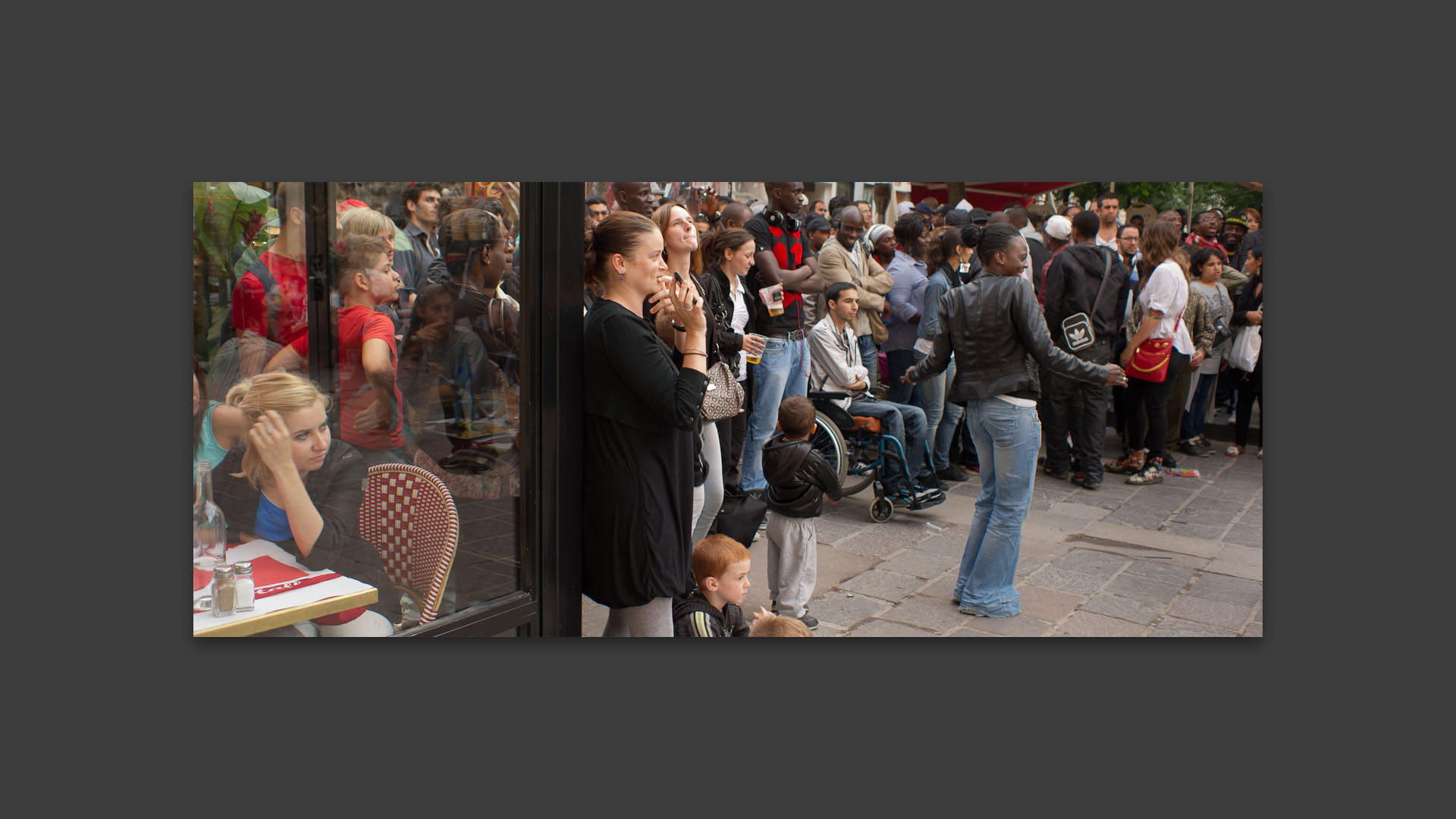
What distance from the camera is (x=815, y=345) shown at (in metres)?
4.41

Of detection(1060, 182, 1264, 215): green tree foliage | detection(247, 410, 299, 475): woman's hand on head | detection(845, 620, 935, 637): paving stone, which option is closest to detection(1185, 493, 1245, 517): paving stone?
detection(1060, 182, 1264, 215): green tree foliage

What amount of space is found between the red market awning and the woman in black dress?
37.5 inches

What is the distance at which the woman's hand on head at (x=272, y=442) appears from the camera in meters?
3.00

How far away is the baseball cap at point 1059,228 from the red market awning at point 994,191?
1.96ft

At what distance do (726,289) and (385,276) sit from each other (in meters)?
1.54

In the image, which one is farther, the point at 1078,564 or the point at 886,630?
the point at 1078,564

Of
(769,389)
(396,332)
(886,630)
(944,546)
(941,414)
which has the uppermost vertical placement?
(396,332)

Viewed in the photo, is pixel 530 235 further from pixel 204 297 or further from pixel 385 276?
pixel 204 297

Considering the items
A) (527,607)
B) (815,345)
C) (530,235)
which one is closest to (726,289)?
(815,345)

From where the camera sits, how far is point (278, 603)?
9.89 feet

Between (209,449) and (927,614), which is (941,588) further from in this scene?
(209,449)

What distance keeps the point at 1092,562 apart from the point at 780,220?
1810mm

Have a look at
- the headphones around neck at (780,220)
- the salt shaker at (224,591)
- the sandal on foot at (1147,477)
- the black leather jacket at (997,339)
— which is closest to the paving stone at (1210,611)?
the sandal on foot at (1147,477)

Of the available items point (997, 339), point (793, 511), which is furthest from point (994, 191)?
point (793, 511)
